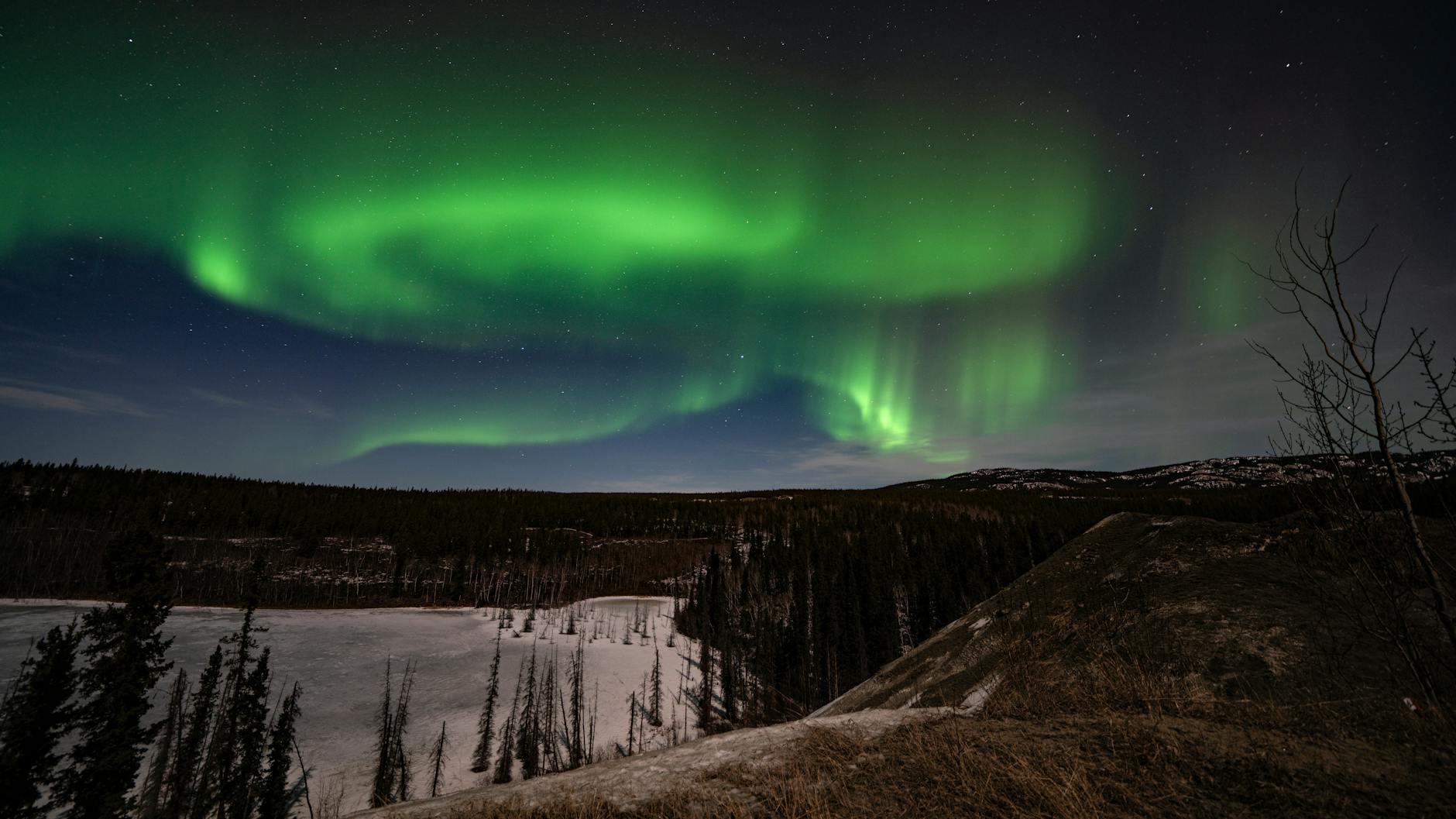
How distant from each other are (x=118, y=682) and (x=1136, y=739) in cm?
4875

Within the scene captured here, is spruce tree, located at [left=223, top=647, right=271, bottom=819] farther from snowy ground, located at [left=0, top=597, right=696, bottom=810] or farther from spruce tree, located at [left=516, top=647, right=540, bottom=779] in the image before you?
spruce tree, located at [left=516, top=647, right=540, bottom=779]

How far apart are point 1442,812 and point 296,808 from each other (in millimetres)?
78597

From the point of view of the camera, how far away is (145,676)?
31781mm

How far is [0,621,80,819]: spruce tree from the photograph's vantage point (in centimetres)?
2691

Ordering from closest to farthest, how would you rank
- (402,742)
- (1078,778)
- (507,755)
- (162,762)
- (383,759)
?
(1078,778) → (162,762) → (383,759) → (507,755) → (402,742)

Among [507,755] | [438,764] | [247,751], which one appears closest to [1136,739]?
[247,751]

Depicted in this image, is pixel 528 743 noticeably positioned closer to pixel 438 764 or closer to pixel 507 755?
pixel 507 755

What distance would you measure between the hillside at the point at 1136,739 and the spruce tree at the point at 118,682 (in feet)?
122

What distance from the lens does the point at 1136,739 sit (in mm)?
6824

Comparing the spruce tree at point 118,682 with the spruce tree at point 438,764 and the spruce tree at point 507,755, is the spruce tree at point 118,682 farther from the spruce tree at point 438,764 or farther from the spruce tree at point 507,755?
the spruce tree at point 507,755

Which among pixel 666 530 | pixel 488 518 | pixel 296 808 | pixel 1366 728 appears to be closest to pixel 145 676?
pixel 296 808

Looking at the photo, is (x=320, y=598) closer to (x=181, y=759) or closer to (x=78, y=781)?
(x=181, y=759)

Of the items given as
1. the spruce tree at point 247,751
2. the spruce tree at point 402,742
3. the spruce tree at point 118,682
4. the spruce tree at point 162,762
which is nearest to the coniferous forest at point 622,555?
the spruce tree at point 162,762

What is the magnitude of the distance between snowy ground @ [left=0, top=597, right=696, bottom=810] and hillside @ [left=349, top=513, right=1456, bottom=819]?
57762 mm
